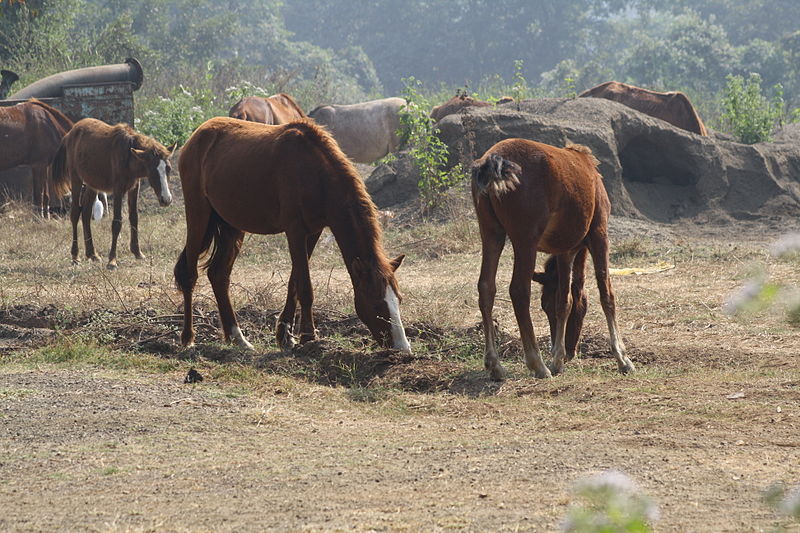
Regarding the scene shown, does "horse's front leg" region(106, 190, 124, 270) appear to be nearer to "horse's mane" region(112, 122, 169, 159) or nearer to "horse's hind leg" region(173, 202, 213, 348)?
"horse's mane" region(112, 122, 169, 159)

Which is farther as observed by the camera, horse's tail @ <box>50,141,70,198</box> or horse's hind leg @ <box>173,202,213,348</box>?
horse's tail @ <box>50,141,70,198</box>

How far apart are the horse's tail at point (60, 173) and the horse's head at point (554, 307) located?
883 centimetres

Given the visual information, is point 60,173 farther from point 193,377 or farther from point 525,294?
point 525,294

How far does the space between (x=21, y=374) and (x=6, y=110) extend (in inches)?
416

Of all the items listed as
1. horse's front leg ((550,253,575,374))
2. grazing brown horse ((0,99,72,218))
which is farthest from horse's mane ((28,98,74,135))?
horse's front leg ((550,253,575,374))

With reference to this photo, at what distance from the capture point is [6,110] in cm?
1638

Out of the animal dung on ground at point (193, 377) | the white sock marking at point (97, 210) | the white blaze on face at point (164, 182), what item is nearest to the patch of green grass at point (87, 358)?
the animal dung on ground at point (193, 377)

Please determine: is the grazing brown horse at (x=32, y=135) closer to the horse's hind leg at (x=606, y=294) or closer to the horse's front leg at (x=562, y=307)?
the horse's front leg at (x=562, y=307)

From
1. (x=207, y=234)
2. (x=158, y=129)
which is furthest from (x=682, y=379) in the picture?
(x=158, y=129)

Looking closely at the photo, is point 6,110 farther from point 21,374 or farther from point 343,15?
point 343,15

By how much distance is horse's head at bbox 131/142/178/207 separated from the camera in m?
13.0

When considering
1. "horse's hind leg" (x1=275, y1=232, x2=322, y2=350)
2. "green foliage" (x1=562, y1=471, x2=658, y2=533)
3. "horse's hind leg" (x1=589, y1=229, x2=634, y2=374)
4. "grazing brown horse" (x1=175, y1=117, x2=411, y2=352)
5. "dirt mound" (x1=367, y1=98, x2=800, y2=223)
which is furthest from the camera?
"dirt mound" (x1=367, y1=98, x2=800, y2=223)

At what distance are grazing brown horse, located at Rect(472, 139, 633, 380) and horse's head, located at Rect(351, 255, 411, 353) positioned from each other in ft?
2.38

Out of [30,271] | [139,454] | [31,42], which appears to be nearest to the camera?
[139,454]
